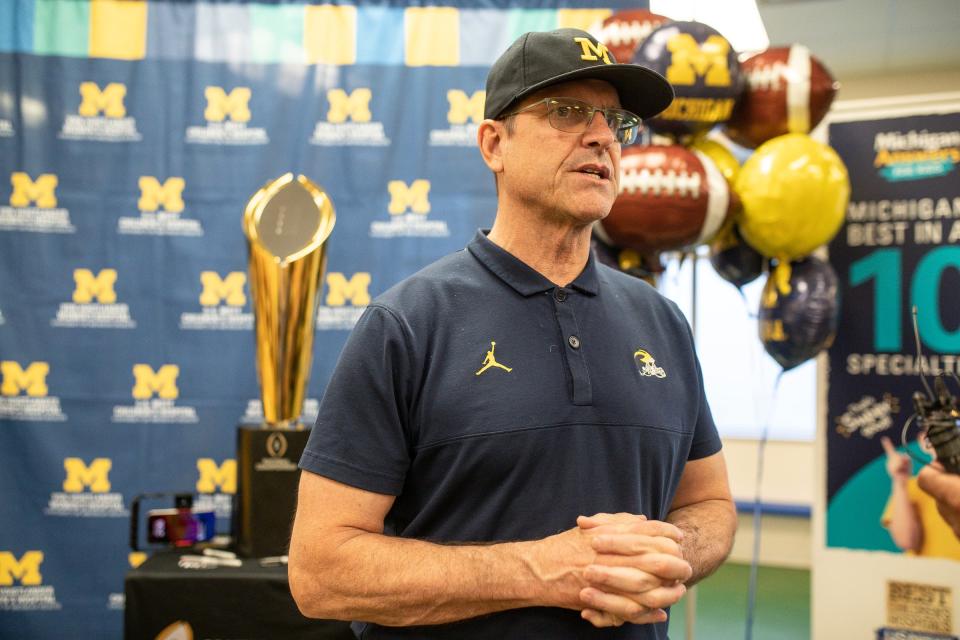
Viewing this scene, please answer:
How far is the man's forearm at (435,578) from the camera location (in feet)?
3.34

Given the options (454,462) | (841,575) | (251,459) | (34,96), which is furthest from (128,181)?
(841,575)

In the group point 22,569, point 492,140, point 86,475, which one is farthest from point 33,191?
point 492,140

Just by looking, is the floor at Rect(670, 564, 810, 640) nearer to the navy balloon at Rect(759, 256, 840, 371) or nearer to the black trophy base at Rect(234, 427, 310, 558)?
the navy balloon at Rect(759, 256, 840, 371)

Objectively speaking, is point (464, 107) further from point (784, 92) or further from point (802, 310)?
point (802, 310)

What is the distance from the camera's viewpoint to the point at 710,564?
1219 mm

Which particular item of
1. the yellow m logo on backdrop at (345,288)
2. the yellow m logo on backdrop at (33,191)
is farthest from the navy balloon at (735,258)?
the yellow m logo on backdrop at (33,191)

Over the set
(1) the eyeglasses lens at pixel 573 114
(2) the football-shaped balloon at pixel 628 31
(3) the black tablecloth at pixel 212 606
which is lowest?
(3) the black tablecloth at pixel 212 606

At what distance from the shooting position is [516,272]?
1196mm

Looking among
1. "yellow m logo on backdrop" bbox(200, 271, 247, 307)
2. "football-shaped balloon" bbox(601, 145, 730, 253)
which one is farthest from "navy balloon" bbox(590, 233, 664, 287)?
"yellow m logo on backdrop" bbox(200, 271, 247, 307)

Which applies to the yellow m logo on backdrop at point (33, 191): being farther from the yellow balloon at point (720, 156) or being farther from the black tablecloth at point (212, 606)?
the yellow balloon at point (720, 156)

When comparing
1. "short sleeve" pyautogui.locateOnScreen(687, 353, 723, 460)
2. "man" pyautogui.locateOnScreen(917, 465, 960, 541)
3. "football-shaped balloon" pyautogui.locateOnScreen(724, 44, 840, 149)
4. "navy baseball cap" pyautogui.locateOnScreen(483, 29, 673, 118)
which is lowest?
"man" pyautogui.locateOnScreen(917, 465, 960, 541)

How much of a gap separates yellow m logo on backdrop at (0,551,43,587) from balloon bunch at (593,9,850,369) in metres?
2.47

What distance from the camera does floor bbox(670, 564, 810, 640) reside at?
399cm

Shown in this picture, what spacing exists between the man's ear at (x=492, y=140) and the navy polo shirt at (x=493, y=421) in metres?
0.17
